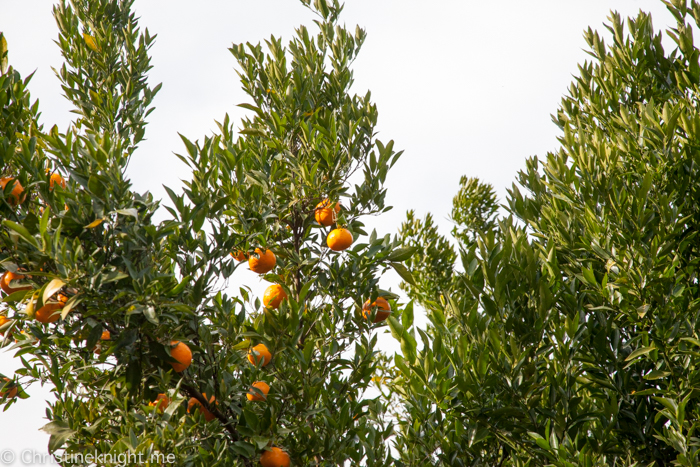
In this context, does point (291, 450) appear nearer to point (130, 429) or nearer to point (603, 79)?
point (130, 429)

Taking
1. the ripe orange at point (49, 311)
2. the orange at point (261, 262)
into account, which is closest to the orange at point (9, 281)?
the ripe orange at point (49, 311)

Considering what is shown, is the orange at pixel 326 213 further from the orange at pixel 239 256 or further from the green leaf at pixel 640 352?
the green leaf at pixel 640 352

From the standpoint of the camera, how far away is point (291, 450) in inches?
127

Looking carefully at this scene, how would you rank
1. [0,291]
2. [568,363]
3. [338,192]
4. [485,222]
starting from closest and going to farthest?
[0,291] → [568,363] → [338,192] → [485,222]

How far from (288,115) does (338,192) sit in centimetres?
89

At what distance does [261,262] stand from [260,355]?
2.18ft

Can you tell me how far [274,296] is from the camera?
3803 mm

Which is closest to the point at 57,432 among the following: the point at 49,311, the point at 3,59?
the point at 49,311

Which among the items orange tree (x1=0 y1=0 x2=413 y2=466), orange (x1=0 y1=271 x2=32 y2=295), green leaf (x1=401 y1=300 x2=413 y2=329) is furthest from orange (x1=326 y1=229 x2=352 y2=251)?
orange (x1=0 y1=271 x2=32 y2=295)

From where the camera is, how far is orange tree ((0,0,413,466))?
8.70 ft

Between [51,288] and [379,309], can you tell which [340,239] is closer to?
[379,309]

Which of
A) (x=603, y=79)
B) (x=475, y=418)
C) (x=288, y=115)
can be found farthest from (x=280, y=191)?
(x=603, y=79)

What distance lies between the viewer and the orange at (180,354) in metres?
2.80

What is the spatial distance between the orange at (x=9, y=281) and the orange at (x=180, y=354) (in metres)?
0.75
